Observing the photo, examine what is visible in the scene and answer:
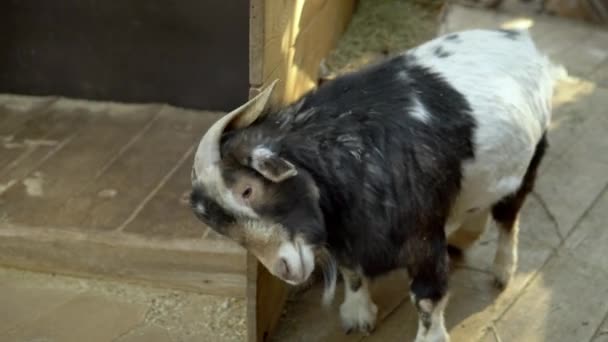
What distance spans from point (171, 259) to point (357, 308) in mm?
768

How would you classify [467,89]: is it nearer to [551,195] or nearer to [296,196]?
[296,196]

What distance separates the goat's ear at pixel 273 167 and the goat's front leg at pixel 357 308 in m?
0.87

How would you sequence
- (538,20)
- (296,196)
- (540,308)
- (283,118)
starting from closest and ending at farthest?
1. (296,196)
2. (283,118)
3. (540,308)
4. (538,20)

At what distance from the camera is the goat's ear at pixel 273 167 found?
90.2 inches

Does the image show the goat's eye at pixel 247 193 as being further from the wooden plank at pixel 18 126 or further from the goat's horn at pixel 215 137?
the wooden plank at pixel 18 126

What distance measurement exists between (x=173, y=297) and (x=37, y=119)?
1.43 meters

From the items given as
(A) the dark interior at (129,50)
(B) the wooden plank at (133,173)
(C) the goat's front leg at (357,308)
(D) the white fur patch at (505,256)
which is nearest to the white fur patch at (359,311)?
(C) the goat's front leg at (357,308)

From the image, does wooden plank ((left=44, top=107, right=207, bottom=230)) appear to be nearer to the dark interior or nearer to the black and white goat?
the dark interior

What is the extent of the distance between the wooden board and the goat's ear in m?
0.43

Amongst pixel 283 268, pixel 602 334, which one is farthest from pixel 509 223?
pixel 283 268

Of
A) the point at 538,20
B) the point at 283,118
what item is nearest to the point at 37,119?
the point at 283,118

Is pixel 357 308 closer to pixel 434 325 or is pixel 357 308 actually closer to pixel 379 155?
pixel 434 325

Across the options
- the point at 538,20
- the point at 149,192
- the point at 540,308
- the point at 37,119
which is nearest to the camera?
the point at 540,308

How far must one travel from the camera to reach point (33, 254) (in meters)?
3.47
